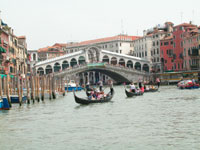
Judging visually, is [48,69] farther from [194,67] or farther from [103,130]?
[103,130]

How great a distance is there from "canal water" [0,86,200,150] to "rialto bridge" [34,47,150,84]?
3620 centimetres

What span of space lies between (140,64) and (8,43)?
31553mm

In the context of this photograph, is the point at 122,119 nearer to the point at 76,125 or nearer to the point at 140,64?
the point at 76,125

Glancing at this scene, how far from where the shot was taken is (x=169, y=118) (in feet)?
53.2

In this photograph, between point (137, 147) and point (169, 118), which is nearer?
point (137, 147)

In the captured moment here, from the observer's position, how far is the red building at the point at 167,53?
61844 mm

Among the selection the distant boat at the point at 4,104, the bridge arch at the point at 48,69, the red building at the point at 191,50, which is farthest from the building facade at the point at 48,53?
the distant boat at the point at 4,104

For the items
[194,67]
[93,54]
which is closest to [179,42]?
[194,67]

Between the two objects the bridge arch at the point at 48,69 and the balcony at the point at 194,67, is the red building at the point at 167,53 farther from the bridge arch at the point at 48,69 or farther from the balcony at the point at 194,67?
the bridge arch at the point at 48,69

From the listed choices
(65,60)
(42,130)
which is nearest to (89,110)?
(42,130)

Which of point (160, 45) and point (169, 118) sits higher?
point (160, 45)

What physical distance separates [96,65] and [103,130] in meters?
42.1

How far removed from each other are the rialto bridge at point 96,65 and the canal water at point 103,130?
36.2 metres

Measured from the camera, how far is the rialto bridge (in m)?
56.2
